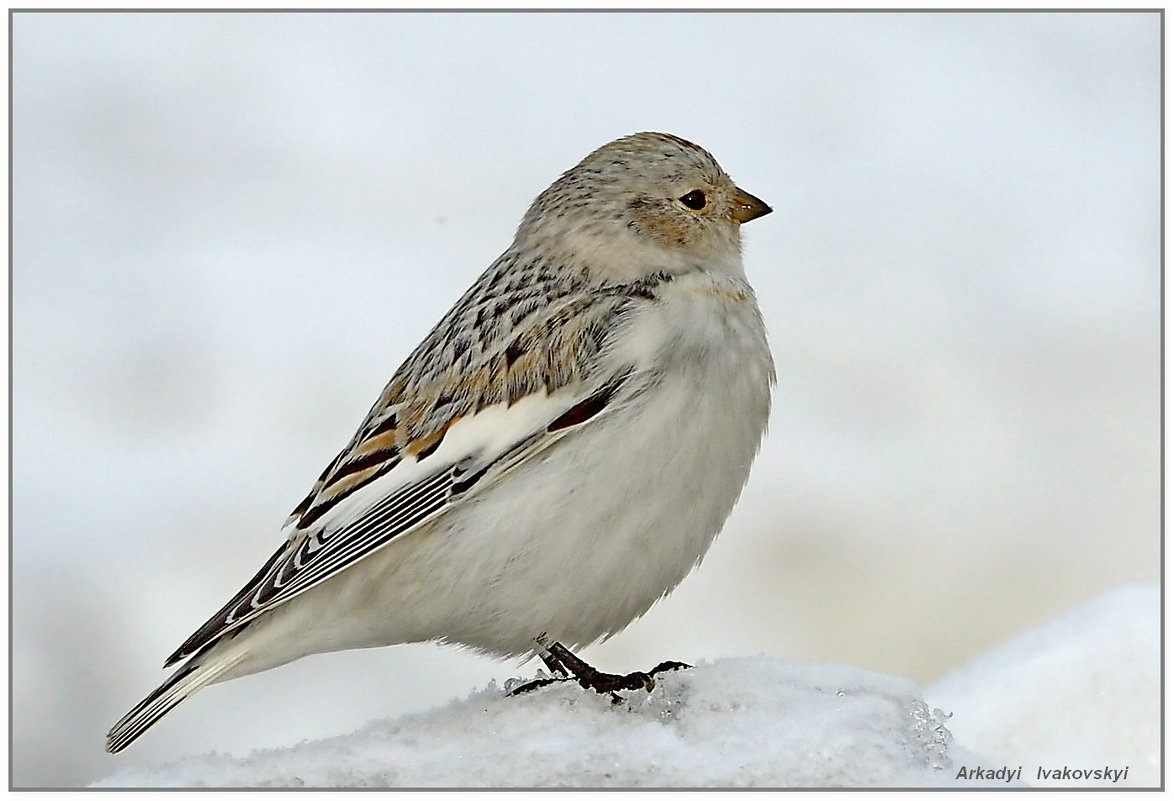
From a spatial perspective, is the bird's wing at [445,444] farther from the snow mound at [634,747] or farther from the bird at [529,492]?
the snow mound at [634,747]

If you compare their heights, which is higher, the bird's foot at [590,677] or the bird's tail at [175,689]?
the bird's foot at [590,677]

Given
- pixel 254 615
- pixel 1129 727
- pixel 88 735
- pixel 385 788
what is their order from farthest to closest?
pixel 88 735 < pixel 1129 727 < pixel 254 615 < pixel 385 788

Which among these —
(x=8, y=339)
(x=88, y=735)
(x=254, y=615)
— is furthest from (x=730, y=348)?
(x=88, y=735)

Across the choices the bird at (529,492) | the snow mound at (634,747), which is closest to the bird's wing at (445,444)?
the bird at (529,492)

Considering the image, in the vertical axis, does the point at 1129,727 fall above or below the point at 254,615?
above

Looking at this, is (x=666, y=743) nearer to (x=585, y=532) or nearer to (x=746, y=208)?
(x=585, y=532)

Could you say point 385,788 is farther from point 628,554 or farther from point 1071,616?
point 1071,616

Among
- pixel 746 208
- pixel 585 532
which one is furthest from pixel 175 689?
pixel 746 208

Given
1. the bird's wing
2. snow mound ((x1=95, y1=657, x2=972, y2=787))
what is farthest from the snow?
the bird's wing
